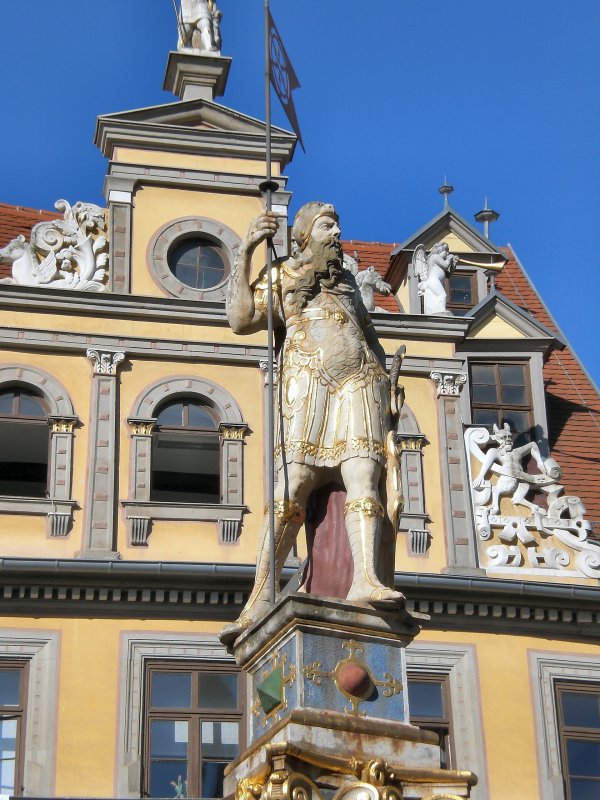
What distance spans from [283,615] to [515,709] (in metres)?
8.23

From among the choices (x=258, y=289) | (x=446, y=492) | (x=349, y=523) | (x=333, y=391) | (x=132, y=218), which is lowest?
(x=349, y=523)

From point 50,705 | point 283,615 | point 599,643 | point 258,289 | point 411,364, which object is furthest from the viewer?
point 411,364

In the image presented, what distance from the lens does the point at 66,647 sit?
50.5ft

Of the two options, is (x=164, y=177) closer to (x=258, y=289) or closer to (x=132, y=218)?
(x=132, y=218)

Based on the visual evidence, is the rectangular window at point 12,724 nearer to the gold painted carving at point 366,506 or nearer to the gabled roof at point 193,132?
the gabled roof at point 193,132

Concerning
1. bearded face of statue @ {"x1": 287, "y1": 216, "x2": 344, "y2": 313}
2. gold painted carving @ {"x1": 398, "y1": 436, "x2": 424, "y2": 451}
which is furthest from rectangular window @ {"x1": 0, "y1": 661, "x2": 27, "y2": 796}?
bearded face of statue @ {"x1": 287, "y1": 216, "x2": 344, "y2": 313}

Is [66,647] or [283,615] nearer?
[283,615]

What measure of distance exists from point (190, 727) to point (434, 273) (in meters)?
5.98

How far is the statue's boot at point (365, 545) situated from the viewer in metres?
8.45

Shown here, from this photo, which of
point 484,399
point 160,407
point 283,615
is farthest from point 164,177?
point 283,615

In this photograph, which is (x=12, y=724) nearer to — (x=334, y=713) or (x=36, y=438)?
(x=36, y=438)

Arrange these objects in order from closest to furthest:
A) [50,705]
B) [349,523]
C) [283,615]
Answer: [283,615], [349,523], [50,705]

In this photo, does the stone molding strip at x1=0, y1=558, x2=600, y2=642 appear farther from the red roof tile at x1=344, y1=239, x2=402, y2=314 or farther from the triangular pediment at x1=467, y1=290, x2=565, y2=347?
the red roof tile at x1=344, y1=239, x2=402, y2=314

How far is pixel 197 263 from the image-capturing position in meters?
18.0
